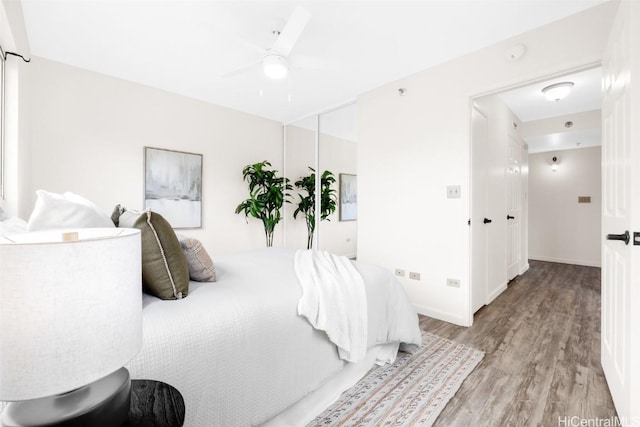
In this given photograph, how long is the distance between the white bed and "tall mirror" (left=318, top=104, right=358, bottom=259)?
2.06 meters

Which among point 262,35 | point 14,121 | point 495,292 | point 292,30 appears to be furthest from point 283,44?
point 495,292

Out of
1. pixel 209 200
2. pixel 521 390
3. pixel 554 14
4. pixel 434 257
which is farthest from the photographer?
pixel 209 200

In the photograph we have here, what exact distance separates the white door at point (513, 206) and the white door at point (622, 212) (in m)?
2.43

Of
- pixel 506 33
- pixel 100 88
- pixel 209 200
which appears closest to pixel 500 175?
pixel 506 33

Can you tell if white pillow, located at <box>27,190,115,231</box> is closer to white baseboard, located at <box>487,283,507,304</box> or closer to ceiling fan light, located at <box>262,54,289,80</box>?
ceiling fan light, located at <box>262,54,289,80</box>

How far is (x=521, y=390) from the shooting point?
69.9 inches

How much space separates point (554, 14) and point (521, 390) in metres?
2.64

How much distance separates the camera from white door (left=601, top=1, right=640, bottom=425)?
1.27 metres

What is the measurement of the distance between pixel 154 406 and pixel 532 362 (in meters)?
2.44

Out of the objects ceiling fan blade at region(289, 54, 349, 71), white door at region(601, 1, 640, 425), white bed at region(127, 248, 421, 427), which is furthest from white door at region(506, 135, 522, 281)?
white bed at region(127, 248, 421, 427)

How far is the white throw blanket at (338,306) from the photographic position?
1.50 m

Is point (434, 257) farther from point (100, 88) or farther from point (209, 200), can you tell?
point (100, 88)

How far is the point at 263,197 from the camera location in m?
4.29

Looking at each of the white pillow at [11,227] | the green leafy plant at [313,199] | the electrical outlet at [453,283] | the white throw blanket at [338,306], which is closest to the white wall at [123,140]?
the green leafy plant at [313,199]
